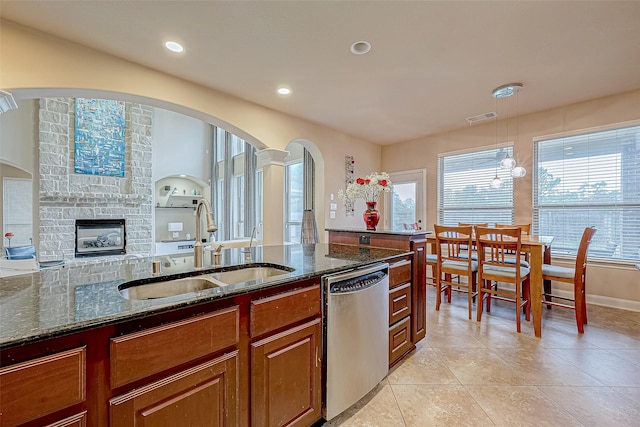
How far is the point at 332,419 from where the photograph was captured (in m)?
1.66

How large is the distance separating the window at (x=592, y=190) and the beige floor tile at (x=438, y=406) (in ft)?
10.6

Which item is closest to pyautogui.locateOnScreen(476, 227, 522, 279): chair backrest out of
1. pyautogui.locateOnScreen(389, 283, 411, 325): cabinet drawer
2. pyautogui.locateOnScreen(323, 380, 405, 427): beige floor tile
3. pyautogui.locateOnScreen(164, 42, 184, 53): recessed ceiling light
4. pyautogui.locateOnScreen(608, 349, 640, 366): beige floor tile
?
pyautogui.locateOnScreen(608, 349, 640, 366): beige floor tile

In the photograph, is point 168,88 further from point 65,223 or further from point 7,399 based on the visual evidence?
point 65,223

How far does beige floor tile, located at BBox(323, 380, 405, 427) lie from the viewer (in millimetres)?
1628

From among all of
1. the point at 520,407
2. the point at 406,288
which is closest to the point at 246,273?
the point at 406,288

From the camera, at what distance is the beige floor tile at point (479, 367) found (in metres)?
2.03

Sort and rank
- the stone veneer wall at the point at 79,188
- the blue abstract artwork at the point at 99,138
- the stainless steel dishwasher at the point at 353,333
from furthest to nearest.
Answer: the blue abstract artwork at the point at 99,138 → the stone veneer wall at the point at 79,188 → the stainless steel dishwasher at the point at 353,333

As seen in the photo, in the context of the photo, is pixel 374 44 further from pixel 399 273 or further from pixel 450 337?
pixel 450 337

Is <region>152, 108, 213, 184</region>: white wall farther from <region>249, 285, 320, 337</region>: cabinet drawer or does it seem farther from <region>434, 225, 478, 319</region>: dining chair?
<region>249, 285, 320, 337</region>: cabinet drawer

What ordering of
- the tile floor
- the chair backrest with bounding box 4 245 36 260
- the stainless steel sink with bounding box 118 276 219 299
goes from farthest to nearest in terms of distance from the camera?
the chair backrest with bounding box 4 245 36 260
the tile floor
the stainless steel sink with bounding box 118 276 219 299

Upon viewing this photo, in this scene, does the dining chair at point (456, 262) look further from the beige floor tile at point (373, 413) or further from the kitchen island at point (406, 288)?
the beige floor tile at point (373, 413)

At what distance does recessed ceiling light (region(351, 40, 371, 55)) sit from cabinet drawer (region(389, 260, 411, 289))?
193cm

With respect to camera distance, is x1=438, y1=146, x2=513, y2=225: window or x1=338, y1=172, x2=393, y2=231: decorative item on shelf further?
x1=438, y1=146, x2=513, y2=225: window

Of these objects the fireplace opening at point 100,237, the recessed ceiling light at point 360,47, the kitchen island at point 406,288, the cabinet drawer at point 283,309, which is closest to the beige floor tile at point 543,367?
the kitchen island at point 406,288
